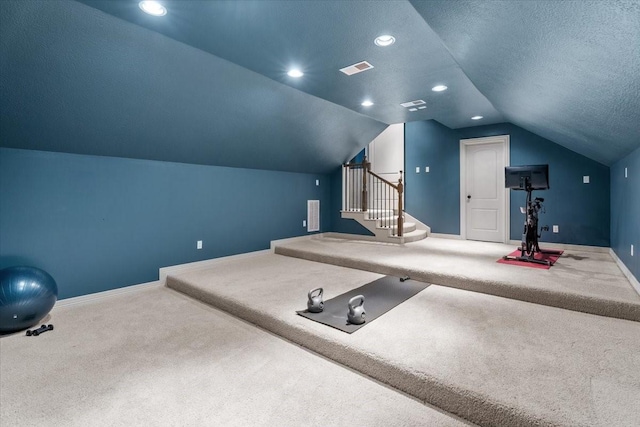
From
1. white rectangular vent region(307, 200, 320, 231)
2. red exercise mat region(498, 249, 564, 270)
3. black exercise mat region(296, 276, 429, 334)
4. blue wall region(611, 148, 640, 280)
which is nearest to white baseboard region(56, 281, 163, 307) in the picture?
black exercise mat region(296, 276, 429, 334)

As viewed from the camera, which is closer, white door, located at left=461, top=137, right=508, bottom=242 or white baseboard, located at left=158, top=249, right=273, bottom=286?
white baseboard, located at left=158, top=249, right=273, bottom=286

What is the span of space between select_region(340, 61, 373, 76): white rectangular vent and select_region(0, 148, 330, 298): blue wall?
276 cm

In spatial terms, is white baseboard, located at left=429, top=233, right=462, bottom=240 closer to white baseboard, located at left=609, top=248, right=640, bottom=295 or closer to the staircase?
the staircase

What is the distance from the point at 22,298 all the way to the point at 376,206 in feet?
20.7

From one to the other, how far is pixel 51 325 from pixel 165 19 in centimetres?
301

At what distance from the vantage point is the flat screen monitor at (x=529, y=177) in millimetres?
4629

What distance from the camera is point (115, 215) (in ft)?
13.3

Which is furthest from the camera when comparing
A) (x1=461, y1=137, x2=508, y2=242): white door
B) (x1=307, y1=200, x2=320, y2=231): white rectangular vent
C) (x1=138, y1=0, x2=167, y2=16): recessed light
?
(x1=307, y1=200, x2=320, y2=231): white rectangular vent

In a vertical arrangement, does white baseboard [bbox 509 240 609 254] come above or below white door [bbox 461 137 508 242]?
below

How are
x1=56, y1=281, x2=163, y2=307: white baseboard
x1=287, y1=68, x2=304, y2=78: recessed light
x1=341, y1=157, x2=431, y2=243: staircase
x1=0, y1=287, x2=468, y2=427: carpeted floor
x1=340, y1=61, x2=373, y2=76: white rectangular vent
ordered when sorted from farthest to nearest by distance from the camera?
x1=341, y1=157, x2=431, y2=243: staircase, x1=56, y1=281, x2=163, y2=307: white baseboard, x1=287, y1=68, x2=304, y2=78: recessed light, x1=340, y1=61, x2=373, y2=76: white rectangular vent, x1=0, y1=287, x2=468, y2=427: carpeted floor

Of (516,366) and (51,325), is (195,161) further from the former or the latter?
(516,366)

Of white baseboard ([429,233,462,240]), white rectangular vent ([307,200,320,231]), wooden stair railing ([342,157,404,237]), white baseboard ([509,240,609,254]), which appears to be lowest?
white baseboard ([509,240,609,254])

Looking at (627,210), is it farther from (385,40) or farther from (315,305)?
(315,305)

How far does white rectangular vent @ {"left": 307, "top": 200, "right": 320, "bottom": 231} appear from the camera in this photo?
280 inches
